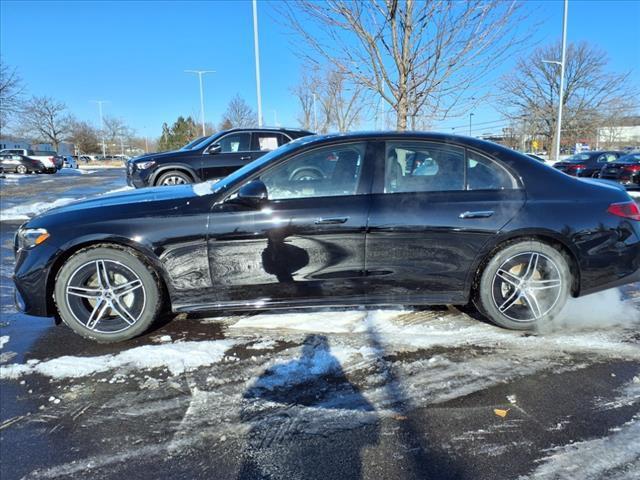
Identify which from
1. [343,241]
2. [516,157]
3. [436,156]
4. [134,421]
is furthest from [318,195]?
[134,421]

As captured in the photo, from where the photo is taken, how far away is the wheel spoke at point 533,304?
359 cm

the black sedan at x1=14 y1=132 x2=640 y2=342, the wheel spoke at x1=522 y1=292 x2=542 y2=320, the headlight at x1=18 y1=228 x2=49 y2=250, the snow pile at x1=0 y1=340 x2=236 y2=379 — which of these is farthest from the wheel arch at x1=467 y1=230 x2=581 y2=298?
the headlight at x1=18 y1=228 x2=49 y2=250

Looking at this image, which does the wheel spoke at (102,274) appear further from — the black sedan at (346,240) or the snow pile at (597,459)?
the snow pile at (597,459)

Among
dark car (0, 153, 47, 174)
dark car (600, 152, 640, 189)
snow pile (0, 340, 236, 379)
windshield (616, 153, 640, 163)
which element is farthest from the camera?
dark car (0, 153, 47, 174)

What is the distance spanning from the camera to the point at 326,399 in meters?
2.61

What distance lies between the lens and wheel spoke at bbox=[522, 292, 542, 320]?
3.59 m

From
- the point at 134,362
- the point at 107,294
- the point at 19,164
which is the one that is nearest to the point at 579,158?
the point at 107,294

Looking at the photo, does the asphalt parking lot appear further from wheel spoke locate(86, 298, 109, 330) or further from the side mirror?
the side mirror

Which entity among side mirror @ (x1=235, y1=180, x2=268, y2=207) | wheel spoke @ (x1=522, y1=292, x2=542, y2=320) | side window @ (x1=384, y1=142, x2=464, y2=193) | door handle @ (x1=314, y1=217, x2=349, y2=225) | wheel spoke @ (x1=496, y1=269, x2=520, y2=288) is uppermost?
side window @ (x1=384, y1=142, x2=464, y2=193)

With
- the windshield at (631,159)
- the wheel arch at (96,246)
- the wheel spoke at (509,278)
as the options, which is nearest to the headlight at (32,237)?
the wheel arch at (96,246)

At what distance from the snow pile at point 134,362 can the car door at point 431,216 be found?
4.36ft

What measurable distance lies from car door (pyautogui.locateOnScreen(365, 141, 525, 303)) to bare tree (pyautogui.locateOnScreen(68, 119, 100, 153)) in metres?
78.1

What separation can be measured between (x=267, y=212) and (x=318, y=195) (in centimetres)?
42

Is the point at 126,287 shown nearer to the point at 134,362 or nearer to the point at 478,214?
the point at 134,362
